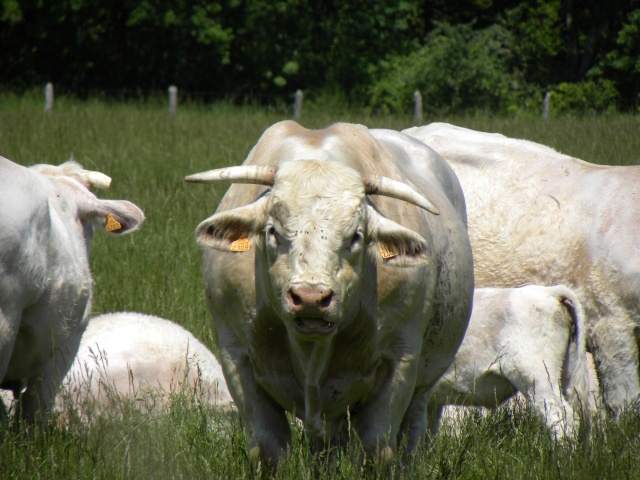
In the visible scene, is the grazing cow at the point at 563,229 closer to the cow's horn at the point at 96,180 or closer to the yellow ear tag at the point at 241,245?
the cow's horn at the point at 96,180

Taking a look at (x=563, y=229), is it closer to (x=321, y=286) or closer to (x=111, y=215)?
(x=111, y=215)

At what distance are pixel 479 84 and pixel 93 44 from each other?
14.0m

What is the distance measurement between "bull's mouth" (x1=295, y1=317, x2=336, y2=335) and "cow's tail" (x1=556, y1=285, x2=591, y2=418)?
2.93m

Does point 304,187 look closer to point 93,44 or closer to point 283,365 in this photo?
point 283,365

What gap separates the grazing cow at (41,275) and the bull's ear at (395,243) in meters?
1.58


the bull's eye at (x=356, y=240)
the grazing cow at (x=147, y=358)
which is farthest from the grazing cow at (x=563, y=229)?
the bull's eye at (x=356, y=240)

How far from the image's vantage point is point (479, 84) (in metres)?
28.2

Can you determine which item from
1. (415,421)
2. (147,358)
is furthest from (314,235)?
(147,358)

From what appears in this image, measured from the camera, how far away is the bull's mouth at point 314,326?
3283 mm

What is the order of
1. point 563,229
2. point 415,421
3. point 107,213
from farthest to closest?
point 563,229, point 107,213, point 415,421

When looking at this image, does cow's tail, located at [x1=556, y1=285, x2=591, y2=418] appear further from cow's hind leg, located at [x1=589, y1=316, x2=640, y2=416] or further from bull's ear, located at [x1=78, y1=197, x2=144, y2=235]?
bull's ear, located at [x1=78, y1=197, x2=144, y2=235]

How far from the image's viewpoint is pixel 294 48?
34.9m

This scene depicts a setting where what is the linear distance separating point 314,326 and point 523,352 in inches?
118

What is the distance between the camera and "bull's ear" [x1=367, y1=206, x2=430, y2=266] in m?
3.67
